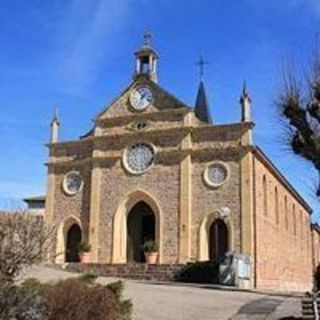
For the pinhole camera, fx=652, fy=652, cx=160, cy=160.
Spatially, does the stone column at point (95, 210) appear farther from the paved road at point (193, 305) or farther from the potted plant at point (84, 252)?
the paved road at point (193, 305)

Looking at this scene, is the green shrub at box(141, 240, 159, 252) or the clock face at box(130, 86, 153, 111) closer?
the green shrub at box(141, 240, 159, 252)

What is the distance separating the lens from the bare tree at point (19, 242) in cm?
1370

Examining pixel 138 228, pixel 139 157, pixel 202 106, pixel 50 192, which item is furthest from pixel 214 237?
pixel 202 106

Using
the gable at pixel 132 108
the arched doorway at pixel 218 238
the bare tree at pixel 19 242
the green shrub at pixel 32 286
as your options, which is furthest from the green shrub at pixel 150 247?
the green shrub at pixel 32 286

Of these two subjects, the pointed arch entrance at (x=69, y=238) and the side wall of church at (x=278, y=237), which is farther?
the pointed arch entrance at (x=69, y=238)

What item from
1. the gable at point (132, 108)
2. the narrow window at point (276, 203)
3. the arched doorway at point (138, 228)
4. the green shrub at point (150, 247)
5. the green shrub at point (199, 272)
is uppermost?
the gable at point (132, 108)

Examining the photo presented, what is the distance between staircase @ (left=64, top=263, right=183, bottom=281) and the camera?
104ft

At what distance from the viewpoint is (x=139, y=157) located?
124 ft

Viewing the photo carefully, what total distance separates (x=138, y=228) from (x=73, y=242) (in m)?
4.19

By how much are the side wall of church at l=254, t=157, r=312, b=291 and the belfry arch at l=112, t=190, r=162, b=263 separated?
580 centimetres

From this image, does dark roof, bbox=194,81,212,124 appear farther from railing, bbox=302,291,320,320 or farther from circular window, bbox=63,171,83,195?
railing, bbox=302,291,320,320

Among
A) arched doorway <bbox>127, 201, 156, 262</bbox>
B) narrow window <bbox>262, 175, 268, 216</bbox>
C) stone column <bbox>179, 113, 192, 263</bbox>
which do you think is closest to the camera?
stone column <bbox>179, 113, 192, 263</bbox>

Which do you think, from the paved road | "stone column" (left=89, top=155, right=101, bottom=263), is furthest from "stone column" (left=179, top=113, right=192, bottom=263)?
the paved road

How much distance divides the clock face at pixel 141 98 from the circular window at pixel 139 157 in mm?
2292
